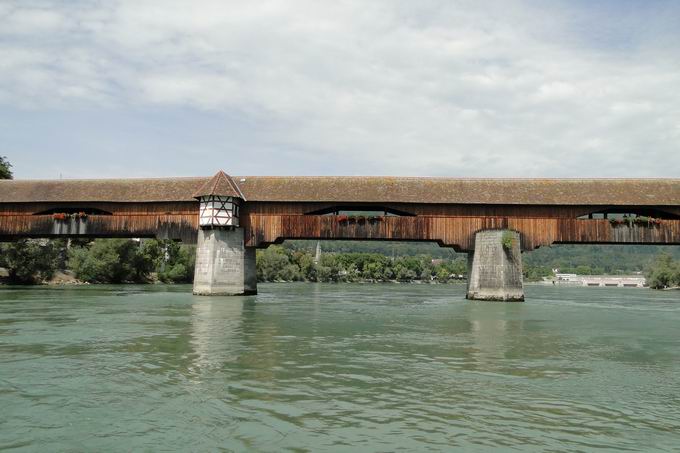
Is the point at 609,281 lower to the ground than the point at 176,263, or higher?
lower

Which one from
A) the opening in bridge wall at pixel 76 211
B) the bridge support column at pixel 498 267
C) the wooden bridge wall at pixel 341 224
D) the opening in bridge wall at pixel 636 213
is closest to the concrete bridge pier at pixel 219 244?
the wooden bridge wall at pixel 341 224

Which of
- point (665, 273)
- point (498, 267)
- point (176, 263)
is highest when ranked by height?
point (498, 267)

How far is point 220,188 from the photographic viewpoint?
96.1 ft

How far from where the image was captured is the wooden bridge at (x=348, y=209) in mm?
28719

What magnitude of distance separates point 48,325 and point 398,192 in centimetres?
1904

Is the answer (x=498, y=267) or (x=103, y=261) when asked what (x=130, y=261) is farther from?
(x=498, y=267)

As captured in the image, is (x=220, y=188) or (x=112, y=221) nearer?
(x=220, y=188)

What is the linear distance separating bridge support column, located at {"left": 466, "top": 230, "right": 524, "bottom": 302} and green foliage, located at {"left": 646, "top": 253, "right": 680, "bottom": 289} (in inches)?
2592

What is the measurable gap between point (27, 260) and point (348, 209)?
27.9 m

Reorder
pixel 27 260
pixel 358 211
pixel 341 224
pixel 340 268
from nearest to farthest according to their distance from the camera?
pixel 341 224 < pixel 358 211 < pixel 27 260 < pixel 340 268

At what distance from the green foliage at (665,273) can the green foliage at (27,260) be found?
7944 centimetres

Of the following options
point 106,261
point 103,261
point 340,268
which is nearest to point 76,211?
point 103,261

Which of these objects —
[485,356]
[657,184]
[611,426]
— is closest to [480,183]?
[657,184]

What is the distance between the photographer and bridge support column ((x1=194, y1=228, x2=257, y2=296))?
1142 inches
